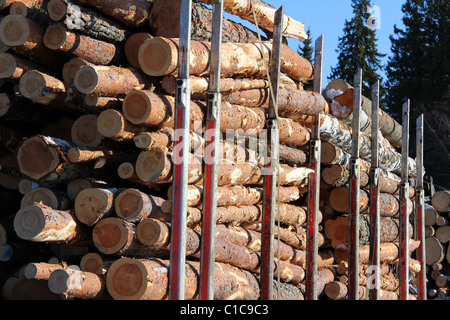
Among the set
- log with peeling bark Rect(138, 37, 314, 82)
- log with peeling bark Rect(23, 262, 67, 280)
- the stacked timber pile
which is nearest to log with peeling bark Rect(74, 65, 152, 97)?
log with peeling bark Rect(138, 37, 314, 82)

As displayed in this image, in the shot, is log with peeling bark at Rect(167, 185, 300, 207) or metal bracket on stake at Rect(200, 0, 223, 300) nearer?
metal bracket on stake at Rect(200, 0, 223, 300)

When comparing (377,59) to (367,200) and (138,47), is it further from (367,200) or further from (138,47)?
(138,47)

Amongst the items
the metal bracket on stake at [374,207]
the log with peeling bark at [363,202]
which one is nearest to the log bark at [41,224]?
the log with peeling bark at [363,202]

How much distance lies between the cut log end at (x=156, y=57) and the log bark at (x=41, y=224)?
155cm

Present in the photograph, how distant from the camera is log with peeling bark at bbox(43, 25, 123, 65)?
5.66 m

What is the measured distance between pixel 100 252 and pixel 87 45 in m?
1.93

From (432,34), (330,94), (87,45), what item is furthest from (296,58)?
(432,34)

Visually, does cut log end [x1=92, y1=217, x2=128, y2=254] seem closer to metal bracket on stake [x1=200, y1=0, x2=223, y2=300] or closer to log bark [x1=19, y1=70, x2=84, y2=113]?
metal bracket on stake [x1=200, y1=0, x2=223, y2=300]

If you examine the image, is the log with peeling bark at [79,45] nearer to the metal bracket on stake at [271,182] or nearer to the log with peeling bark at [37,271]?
the metal bracket on stake at [271,182]

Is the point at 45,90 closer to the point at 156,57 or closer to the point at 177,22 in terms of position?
the point at 156,57

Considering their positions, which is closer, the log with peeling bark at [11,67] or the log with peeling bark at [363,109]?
the log with peeling bark at [11,67]

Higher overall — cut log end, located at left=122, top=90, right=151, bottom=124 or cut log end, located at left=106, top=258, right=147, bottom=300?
cut log end, located at left=122, top=90, right=151, bottom=124

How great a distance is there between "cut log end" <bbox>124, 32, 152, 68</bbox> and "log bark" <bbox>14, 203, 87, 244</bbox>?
5.72 ft

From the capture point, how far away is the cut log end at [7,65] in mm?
5723
